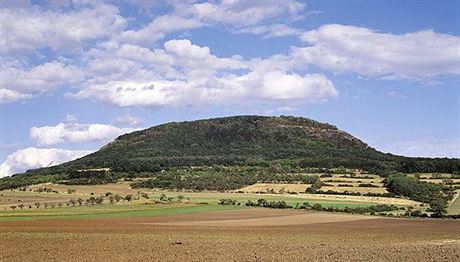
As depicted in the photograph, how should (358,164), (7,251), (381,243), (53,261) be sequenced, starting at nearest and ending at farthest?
(53,261) → (7,251) → (381,243) → (358,164)

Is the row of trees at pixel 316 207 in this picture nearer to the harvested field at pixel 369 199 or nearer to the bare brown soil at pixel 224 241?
the harvested field at pixel 369 199

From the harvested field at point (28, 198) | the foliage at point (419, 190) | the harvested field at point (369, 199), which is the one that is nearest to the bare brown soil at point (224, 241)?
the harvested field at point (369, 199)

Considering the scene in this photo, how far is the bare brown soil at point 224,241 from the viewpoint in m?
40.9

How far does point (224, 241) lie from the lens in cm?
5247

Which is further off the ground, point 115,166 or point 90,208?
point 115,166

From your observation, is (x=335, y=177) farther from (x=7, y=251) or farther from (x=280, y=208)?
(x=7, y=251)

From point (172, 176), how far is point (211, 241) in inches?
4425

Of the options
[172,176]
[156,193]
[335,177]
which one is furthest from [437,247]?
[172,176]

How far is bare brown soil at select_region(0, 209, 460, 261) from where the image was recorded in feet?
134

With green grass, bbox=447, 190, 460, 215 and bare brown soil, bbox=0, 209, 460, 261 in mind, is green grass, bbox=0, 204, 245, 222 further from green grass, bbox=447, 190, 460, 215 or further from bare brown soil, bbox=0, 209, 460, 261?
green grass, bbox=447, 190, 460, 215

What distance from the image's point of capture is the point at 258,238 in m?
56.4

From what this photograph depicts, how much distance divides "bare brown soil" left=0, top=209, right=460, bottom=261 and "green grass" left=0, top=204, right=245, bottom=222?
9.38m

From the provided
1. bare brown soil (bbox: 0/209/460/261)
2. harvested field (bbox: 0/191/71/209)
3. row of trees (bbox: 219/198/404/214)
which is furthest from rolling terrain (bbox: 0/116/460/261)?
harvested field (bbox: 0/191/71/209)

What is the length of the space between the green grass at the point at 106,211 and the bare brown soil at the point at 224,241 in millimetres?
9375
